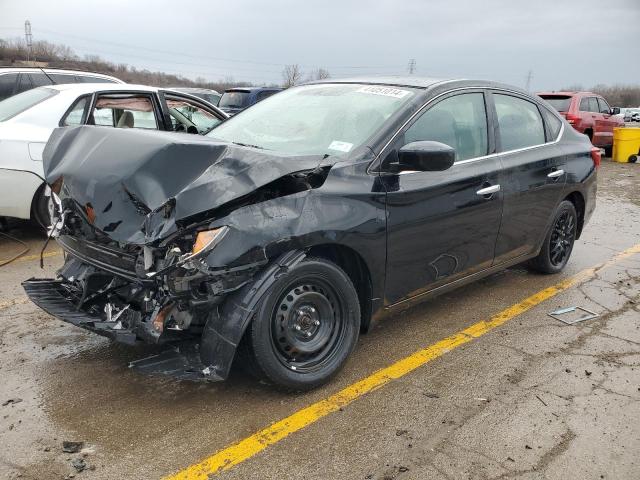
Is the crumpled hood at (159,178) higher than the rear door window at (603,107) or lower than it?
lower

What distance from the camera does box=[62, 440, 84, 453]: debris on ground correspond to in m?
2.57

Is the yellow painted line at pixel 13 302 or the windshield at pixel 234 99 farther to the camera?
the windshield at pixel 234 99

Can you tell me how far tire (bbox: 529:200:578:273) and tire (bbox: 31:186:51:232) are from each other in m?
4.77

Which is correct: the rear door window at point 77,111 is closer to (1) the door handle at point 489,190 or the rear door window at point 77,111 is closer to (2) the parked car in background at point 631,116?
(1) the door handle at point 489,190

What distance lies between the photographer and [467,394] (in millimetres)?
3162

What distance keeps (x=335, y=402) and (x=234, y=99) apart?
13588mm

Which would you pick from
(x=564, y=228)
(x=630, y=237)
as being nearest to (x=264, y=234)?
(x=564, y=228)

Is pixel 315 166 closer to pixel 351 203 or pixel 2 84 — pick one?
pixel 351 203

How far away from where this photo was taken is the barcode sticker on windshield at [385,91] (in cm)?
367

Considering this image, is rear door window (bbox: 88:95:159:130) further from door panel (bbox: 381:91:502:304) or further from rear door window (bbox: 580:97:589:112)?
rear door window (bbox: 580:97:589:112)

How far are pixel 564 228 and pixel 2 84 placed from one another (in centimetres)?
805

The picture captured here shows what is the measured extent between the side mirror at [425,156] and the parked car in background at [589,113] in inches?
475

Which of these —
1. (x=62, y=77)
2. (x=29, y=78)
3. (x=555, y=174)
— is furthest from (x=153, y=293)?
(x=29, y=78)

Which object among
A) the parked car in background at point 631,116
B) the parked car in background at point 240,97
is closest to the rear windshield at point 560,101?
the parked car in background at point 240,97
